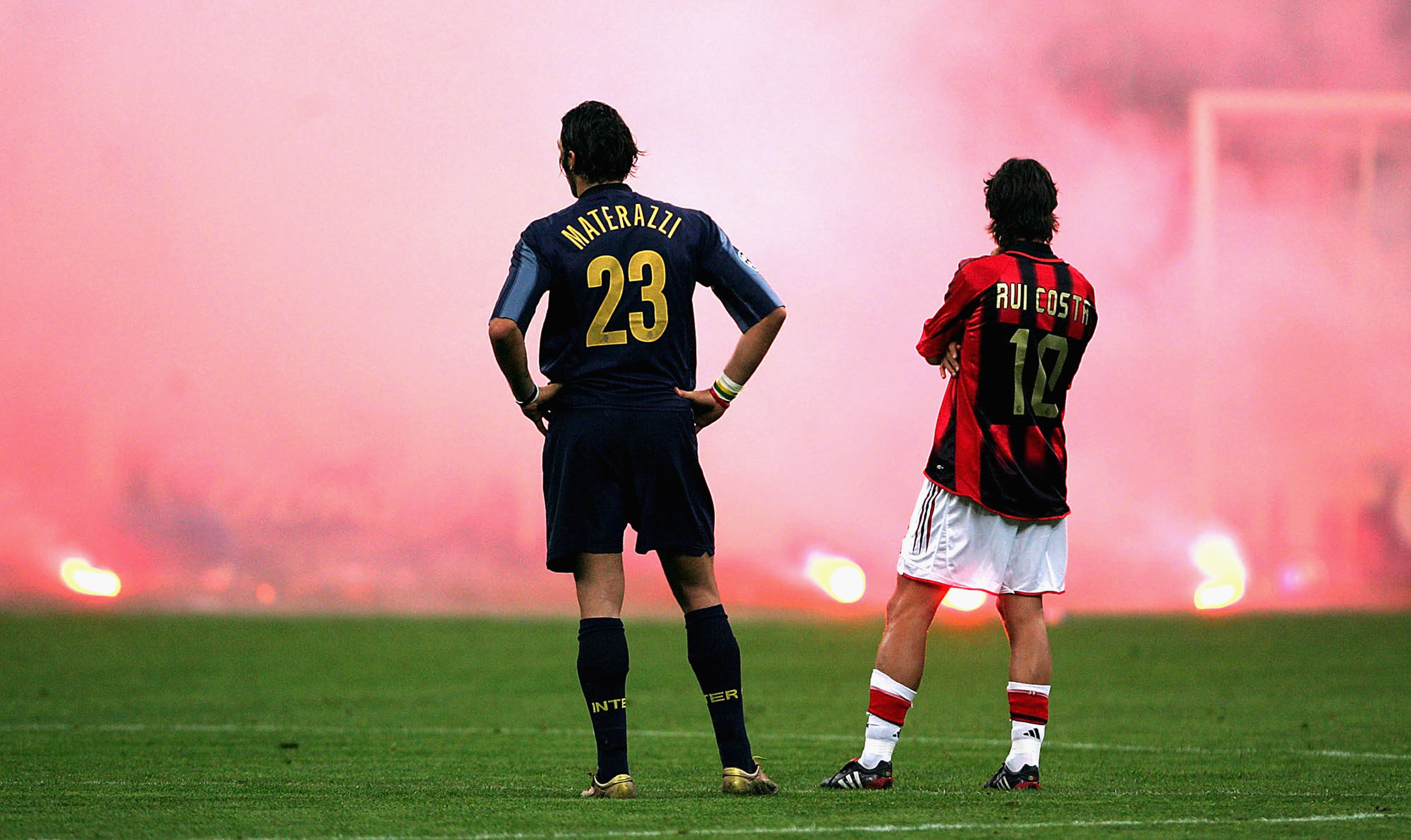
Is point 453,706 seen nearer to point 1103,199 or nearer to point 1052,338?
point 1052,338

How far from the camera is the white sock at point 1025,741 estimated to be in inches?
185

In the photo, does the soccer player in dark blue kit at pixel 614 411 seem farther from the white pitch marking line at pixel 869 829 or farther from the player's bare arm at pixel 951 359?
the white pitch marking line at pixel 869 829

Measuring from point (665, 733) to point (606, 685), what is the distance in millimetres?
2694

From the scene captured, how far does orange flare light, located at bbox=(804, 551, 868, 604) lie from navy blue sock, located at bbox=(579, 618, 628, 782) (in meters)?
10.9

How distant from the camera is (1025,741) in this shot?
4699mm

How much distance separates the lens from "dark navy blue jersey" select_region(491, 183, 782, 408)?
177 inches

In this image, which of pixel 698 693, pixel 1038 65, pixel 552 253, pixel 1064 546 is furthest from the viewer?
pixel 1038 65

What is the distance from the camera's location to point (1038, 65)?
1523cm

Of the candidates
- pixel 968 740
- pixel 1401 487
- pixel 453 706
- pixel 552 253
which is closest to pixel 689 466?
pixel 552 253

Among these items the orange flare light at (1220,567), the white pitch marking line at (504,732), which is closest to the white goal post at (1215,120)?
the orange flare light at (1220,567)

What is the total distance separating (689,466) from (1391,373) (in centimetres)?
1267

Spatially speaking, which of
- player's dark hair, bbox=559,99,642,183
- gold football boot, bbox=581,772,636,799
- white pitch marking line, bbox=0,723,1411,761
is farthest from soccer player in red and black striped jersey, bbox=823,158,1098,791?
white pitch marking line, bbox=0,723,1411,761

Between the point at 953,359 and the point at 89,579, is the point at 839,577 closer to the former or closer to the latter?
the point at 89,579

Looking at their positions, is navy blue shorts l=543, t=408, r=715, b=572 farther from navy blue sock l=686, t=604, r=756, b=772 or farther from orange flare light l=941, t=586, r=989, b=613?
orange flare light l=941, t=586, r=989, b=613
